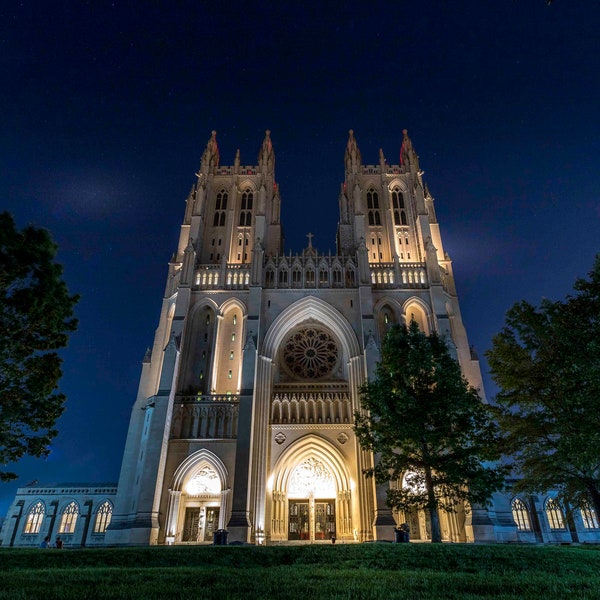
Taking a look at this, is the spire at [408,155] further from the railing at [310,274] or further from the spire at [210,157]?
the spire at [210,157]

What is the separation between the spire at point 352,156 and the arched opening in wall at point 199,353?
22227 mm

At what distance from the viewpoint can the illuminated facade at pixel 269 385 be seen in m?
26.8

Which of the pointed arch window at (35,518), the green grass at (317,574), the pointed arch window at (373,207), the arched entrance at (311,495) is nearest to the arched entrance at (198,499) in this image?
the arched entrance at (311,495)

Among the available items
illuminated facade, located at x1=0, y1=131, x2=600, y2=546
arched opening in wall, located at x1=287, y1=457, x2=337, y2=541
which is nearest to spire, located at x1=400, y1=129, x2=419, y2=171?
illuminated facade, located at x1=0, y1=131, x2=600, y2=546

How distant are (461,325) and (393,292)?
626cm

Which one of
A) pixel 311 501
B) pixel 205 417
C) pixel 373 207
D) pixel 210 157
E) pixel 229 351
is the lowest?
pixel 311 501

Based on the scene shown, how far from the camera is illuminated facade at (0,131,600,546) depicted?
2684 cm

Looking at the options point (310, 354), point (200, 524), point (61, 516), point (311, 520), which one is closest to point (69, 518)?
point (61, 516)

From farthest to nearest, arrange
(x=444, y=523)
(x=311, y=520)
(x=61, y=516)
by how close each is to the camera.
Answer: (x=61, y=516)
(x=311, y=520)
(x=444, y=523)

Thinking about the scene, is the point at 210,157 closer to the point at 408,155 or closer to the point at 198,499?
the point at 408,155

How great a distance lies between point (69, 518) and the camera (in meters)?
36.7

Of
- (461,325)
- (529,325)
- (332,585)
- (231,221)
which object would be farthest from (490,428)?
(231,221)

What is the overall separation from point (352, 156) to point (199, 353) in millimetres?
27449

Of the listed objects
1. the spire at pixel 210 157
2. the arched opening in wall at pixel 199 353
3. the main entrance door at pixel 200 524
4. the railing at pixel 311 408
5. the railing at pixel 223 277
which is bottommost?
the main entrance door at pixel 200 524
